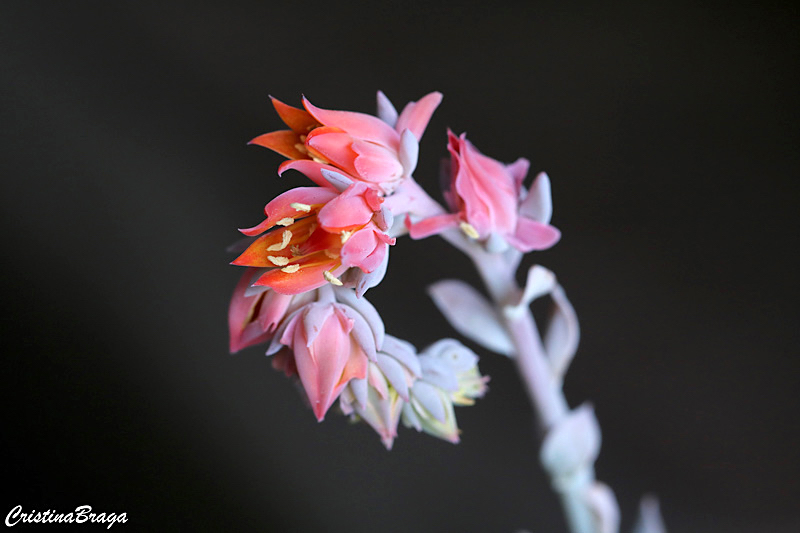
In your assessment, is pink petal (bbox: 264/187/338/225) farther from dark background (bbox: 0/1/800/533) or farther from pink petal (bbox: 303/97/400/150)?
dark background (bbox: 0/1/800/533)

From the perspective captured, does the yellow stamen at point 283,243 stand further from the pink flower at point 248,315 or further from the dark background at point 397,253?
the dark background at point 397,253

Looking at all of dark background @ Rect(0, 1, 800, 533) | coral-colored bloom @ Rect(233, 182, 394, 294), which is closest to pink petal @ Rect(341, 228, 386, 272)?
coral-colored bloom @ Rect(233, 182, 394, 294)

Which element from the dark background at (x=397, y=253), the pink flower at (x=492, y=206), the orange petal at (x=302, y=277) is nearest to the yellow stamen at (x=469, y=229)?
the pink flower at (x=492, y=206)

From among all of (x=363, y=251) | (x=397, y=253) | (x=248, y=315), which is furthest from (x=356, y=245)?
(x=397, y=253)

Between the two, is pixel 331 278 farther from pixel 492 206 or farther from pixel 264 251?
pixel 492 206

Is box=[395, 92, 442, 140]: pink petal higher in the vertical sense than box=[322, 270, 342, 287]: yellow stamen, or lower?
higher

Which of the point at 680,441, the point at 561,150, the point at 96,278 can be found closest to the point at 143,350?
the point at 96,278
